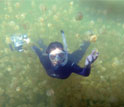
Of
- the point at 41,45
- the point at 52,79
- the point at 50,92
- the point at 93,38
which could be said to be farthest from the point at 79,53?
the point at 50,92

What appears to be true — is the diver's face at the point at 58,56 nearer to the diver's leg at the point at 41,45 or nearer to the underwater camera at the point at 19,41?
the diver's leg at the point at 41,45

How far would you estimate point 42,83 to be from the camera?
17.7 ft

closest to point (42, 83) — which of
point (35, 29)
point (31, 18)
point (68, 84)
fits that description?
point (68, 84)

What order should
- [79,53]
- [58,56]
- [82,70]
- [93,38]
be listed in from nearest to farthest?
[82,70]
[58,56]
[79,53]
[93,38]

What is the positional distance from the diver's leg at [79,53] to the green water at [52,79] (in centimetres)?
23

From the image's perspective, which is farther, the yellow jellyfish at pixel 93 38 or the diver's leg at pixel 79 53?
the yellow jellyfish at pixel 93 38

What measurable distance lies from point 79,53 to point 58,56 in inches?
74.8

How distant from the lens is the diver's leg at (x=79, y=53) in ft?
20.3

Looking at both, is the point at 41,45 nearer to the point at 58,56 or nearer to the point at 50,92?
the point at 58,56

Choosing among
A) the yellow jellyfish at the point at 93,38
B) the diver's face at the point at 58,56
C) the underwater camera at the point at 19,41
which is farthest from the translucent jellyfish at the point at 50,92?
the yellow jellyfish at the point at 93,38

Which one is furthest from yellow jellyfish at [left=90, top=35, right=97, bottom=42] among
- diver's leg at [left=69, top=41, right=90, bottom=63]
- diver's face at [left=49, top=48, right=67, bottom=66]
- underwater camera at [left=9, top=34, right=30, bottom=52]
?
underwater camera at [left=9, top=34, right=30, bottom=52]

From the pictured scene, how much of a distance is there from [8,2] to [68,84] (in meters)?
8.44

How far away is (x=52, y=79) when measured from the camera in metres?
5.59

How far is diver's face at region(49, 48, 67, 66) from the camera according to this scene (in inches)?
189
